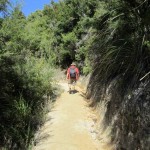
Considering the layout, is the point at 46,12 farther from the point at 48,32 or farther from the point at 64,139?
the point at 64,139

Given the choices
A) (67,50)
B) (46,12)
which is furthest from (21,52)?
(46,12)

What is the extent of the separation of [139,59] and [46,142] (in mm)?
3412

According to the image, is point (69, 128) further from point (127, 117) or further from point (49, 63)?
point (49, 63)

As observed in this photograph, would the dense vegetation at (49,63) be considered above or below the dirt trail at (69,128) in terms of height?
above

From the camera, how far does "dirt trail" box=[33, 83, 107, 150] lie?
875cm

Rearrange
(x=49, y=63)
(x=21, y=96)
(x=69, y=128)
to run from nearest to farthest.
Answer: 1. (x=69, y=128)
2. (x=21, y=96)
3. (x=49, y=63)

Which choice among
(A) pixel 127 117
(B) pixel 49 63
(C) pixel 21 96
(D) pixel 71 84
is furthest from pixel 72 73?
(A) pixel 127 117

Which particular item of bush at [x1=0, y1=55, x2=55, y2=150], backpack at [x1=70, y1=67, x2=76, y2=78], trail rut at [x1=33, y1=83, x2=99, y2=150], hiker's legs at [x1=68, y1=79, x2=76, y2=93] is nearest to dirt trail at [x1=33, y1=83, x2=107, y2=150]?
trail rut at [x1=33, y1=83, x2=99, y2=150]

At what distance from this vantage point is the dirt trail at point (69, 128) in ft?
28.7

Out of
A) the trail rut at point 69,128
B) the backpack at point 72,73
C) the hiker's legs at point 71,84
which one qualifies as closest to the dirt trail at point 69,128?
the trail rut at point 69,128

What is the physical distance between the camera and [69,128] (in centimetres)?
1004

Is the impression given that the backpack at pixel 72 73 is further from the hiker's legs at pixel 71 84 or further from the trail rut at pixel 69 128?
the trail rut at pixel 69 128

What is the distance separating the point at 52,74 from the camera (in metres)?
14.6

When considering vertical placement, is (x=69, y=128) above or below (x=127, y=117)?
below
